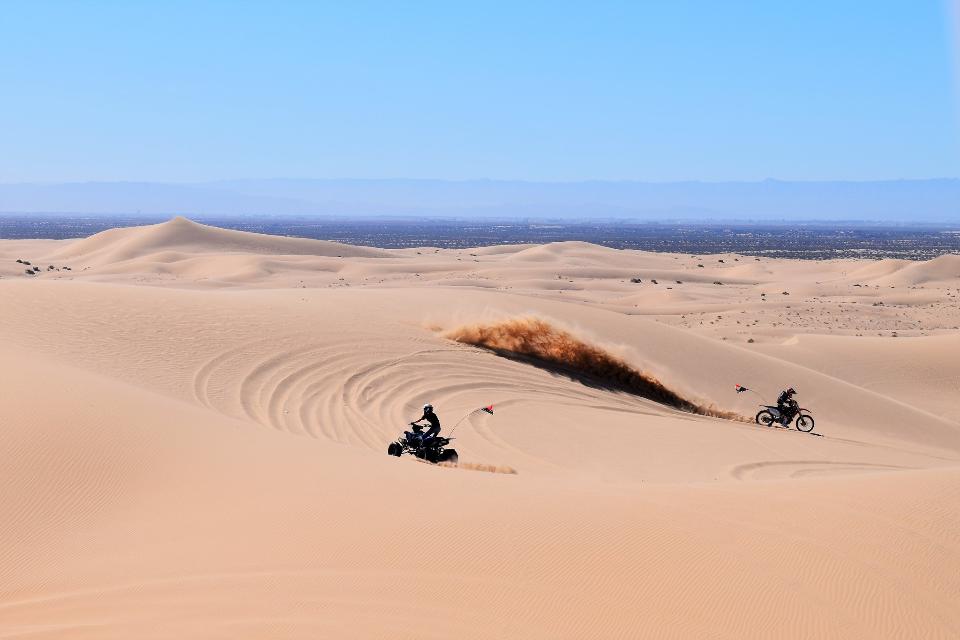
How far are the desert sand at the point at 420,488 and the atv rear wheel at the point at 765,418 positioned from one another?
810 millimetres

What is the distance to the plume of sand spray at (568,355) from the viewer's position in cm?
1780

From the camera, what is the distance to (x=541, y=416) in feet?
46.0

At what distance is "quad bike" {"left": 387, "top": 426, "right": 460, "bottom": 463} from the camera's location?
1005 centimetres

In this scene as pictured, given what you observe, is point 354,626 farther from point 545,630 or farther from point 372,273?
point 372,273

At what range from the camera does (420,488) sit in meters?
7.29

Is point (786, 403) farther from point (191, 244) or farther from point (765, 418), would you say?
point (191, 244)

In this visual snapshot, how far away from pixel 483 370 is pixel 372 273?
38.8 m

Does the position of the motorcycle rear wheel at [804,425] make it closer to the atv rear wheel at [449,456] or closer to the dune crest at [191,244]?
the atv rear wheel at [449,456]

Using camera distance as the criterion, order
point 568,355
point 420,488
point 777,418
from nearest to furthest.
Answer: point 420,488 < point 777,418 < point 568,355

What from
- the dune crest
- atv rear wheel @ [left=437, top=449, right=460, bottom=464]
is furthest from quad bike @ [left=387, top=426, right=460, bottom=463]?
the dune crest

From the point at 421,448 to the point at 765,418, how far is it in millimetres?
8926

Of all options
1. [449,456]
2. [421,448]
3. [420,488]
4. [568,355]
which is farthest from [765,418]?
[420,488]

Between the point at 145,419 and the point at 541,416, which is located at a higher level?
the point at 145,419

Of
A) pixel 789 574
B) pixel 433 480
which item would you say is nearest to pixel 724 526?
pixel 789 574
